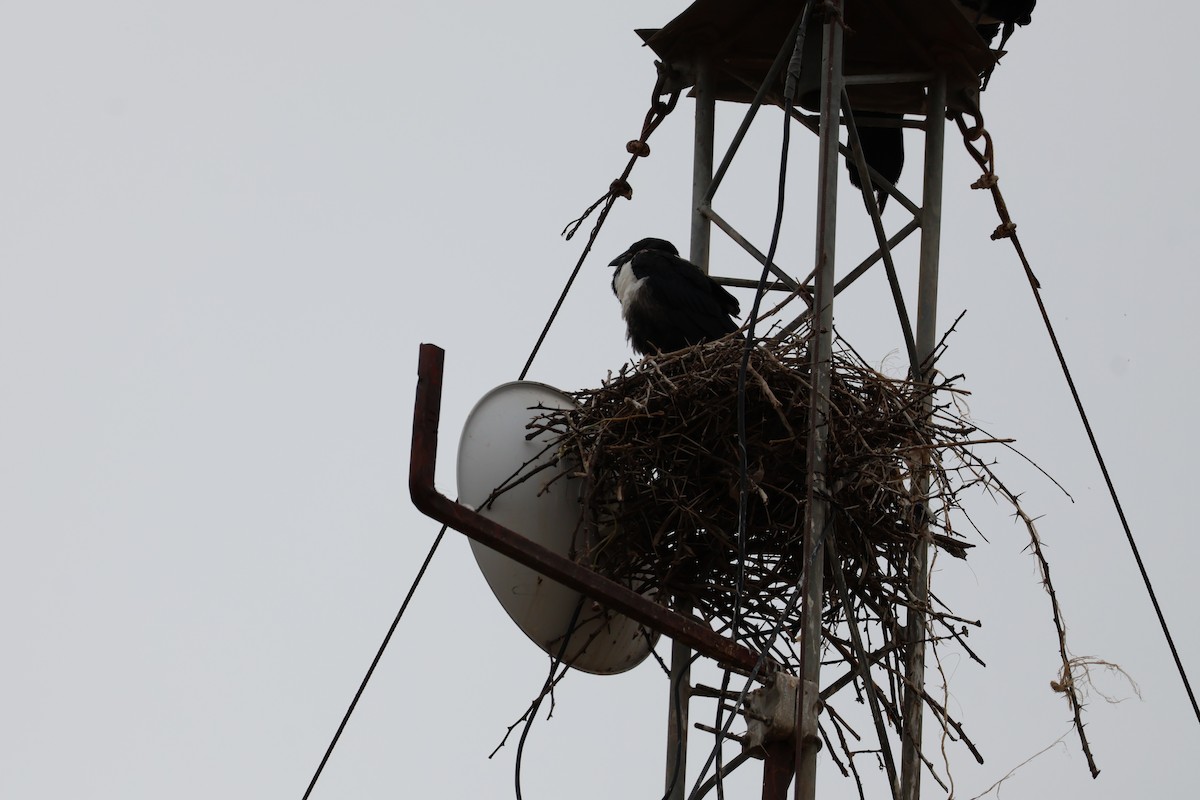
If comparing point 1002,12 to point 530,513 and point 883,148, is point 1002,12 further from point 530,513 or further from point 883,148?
point 530,513

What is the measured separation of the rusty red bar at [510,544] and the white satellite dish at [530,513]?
117 cm

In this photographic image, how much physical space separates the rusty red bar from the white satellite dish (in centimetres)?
117

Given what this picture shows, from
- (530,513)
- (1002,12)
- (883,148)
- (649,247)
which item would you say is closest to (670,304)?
(649,247)

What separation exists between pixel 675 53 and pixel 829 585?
2.42m

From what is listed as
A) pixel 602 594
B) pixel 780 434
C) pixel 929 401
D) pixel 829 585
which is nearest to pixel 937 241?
pixel 929 401

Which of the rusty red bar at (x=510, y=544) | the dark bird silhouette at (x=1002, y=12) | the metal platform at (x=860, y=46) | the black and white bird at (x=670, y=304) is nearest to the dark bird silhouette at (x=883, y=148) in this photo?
the metal platform at (x=860, y=46)

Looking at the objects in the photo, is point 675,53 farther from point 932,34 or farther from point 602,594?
point 602,594

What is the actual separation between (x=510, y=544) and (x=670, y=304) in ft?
9.60

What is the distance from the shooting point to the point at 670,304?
716cm

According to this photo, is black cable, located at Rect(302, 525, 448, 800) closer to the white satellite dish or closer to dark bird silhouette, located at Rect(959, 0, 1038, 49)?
the white satellite dish

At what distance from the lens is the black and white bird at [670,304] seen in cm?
708

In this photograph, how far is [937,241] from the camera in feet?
21.3

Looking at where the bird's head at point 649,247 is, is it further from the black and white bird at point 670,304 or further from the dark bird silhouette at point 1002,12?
the dark bird silhouette at point 1002,12

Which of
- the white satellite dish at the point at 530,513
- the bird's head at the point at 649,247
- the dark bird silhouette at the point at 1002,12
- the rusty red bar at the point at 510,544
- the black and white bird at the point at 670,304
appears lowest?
the rusty red bar at the point at 510,544
